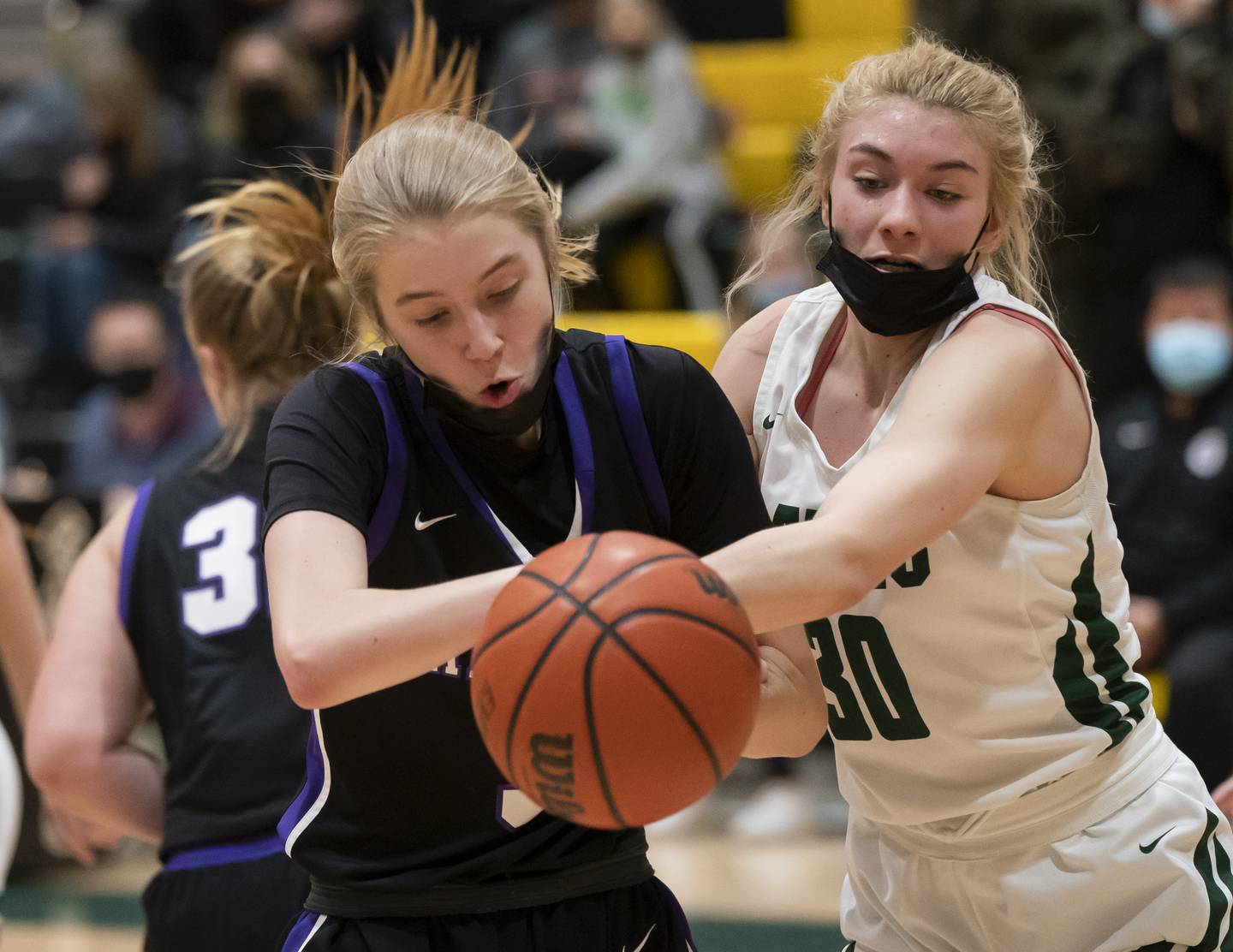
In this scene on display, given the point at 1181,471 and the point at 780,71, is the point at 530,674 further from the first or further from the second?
the point at 780,71

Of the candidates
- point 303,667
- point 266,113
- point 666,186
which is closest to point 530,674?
point 303,667

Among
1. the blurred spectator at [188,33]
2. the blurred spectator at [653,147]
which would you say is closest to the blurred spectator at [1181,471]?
the blurred spectator at [653,147]

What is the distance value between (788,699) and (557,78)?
6.82 metres

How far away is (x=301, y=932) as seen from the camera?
2.32 m

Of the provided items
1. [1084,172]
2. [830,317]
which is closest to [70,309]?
[1084,172]

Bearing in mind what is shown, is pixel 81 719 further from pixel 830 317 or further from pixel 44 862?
pixel 44 862

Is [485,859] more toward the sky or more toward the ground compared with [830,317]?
more toward the ground

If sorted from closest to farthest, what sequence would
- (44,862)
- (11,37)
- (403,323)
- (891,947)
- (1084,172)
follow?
(403,323) → (891,947) → (44,862) → (1084,172) → (11,37)

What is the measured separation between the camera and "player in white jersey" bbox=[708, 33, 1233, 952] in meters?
2.41

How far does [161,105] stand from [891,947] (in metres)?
8.36

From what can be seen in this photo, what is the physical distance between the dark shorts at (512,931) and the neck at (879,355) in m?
0.86

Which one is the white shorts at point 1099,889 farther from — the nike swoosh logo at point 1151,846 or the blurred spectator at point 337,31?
the blurred spectator at point 337,31

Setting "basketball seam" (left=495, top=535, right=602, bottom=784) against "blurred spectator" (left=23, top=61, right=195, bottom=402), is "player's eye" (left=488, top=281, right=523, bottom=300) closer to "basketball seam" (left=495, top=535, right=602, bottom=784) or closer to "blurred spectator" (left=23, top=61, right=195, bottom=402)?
"basketball seam" (left=495, top=535, right=602, bottom=784)

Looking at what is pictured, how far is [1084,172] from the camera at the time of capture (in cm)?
766
